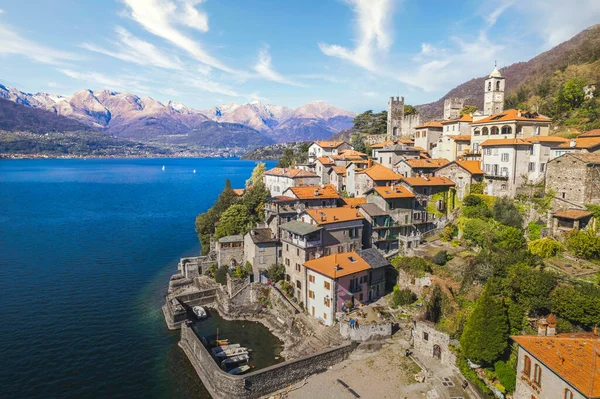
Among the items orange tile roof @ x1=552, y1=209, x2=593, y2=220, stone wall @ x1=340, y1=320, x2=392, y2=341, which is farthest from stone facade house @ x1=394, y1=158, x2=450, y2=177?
stone wall @ x1=340, y1=320, x2=392, y2=341

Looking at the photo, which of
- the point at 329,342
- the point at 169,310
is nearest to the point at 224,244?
the point at 169,310

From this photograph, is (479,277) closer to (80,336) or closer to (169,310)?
(169,310)

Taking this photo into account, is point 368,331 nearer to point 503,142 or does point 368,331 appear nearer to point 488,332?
point 488,332

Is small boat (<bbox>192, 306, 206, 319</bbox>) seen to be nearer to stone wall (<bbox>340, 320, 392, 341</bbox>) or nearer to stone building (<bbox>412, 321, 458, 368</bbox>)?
stone wall (<bbox>340, 320, 392, 341</bbox>)

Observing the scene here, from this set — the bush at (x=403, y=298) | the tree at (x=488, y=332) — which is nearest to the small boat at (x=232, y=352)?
the bush at (x=403, y=298)

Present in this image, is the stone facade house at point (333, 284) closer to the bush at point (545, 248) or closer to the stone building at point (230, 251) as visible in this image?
the stone building at point (230, 251)
